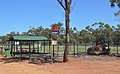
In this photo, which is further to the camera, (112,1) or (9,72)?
(112,1)

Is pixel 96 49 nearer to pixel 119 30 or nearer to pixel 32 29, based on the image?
pixel 119 30

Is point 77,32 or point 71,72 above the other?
point 77,32

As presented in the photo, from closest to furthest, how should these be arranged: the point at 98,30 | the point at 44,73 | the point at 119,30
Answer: the point at 44,73, the point at 119,30, the point at 98,30

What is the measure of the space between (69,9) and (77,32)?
275 ft

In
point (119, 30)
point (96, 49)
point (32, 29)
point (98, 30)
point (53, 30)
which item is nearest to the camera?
point (53, 30)

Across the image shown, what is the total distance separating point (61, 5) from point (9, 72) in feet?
30.8

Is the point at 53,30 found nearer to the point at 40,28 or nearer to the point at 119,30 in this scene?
the point at 119,30

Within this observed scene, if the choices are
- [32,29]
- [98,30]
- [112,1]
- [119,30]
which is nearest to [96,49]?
[112,1]

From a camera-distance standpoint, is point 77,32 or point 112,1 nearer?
point 112,1

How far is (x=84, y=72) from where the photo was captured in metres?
18.2

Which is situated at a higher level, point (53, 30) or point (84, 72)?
point (53, 30)

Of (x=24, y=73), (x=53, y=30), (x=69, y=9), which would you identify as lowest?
(x=24, y=73)

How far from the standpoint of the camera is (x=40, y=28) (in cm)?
11038

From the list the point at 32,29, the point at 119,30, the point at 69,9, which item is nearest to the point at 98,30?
the point at 119,30
